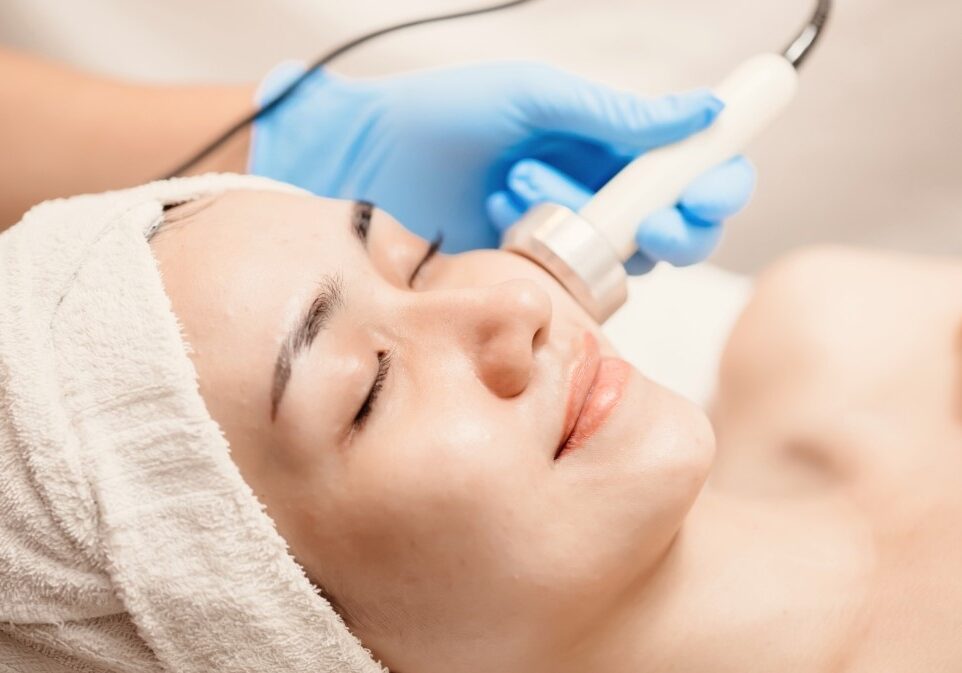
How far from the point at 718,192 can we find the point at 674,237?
93 mm

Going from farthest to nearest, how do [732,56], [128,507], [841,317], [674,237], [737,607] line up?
[732,56]
[841,317]
[674,237]
[737,607]
[128,507]

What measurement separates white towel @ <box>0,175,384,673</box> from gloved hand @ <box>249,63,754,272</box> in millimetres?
574

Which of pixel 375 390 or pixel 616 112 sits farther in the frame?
pixel 616 112

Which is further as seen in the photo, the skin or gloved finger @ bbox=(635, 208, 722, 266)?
gloved finger @ bbox=(635, 208, 722, 266)

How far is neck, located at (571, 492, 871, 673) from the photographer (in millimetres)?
920

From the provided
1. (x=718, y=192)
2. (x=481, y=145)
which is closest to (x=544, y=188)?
(x=481, y=145)

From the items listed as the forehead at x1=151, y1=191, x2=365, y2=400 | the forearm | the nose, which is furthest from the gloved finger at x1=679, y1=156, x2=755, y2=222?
the forearm

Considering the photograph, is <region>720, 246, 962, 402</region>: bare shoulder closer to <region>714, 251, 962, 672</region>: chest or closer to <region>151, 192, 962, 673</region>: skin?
<region>714, 251, 962, 672</region>: chest

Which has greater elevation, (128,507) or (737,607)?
(128,507)

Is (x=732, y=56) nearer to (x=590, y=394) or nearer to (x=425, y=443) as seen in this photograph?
(x=590, y=394)

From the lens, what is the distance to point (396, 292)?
0.87 meters

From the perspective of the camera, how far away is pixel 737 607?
0.94 metres

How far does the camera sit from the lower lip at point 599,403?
852 mm

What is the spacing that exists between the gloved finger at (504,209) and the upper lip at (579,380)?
0.38 metres
